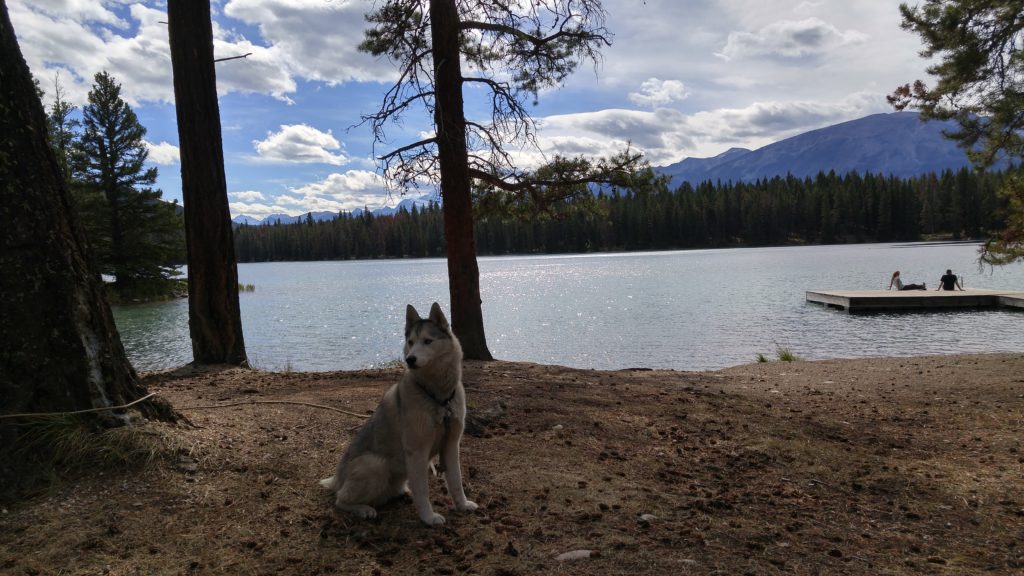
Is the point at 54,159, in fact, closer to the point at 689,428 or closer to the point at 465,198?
the point at 689,428

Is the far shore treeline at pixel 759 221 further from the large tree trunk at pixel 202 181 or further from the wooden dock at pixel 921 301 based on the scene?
the large tree trunk at pixel 202 181

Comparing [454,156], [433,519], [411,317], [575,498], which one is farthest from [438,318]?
[454,156]

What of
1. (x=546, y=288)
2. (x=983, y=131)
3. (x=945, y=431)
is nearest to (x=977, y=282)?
(x=546, y=288)

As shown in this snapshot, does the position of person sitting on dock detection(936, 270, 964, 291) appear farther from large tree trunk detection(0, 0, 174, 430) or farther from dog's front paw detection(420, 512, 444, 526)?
large tree trunk detection(0, 0, 174, 430)

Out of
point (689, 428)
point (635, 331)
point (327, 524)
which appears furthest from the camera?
point (635, 331)

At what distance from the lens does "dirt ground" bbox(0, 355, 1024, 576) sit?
3863mm

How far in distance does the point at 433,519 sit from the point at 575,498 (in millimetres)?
1173

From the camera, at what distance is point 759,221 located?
143500mm

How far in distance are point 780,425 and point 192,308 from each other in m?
9.43

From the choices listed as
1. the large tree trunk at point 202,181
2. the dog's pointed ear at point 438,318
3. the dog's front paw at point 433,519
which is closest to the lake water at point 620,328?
the large tree trunk at point 202,181

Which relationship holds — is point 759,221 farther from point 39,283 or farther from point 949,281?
point 39,283

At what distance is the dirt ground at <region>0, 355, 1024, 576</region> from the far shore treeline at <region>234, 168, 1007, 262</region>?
115 metres

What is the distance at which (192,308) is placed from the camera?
1056 centimetres

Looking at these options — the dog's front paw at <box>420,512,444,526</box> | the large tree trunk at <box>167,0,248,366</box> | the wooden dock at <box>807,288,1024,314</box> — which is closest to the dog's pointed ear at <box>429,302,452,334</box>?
the dog's front paw at <box>420,512,444,526</box>
